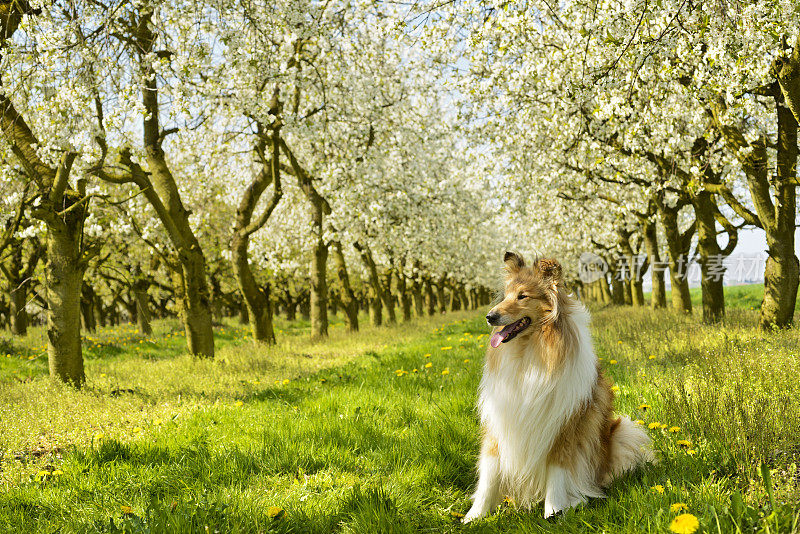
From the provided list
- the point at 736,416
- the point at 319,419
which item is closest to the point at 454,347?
the point at 319,419

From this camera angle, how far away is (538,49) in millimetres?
12047

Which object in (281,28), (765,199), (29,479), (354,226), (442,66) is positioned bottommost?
(29,479)

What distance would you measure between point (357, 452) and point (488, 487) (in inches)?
65.6

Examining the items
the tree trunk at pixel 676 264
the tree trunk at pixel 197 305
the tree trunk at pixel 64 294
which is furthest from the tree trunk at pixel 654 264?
the tree trunk at pixel 64 294

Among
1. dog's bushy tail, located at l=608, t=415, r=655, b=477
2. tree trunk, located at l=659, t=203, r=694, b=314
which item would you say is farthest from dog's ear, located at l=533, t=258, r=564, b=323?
tree trunk, located at l=659, t=203, r=694, b=314

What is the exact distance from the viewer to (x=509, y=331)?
12.6ft

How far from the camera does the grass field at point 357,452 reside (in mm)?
3590

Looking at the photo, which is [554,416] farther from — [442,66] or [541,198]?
[541,198]

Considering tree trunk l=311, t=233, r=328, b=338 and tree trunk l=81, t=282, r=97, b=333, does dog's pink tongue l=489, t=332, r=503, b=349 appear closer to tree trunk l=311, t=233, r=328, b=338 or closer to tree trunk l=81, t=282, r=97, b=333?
tree trunk l=311, t=233, r=328, b=338

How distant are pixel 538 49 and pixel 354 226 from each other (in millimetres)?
9244

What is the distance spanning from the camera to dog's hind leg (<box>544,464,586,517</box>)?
3.80m

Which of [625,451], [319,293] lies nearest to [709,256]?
[625,451]

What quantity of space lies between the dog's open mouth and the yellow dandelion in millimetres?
1488

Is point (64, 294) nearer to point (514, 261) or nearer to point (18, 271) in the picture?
point (514, 261)
